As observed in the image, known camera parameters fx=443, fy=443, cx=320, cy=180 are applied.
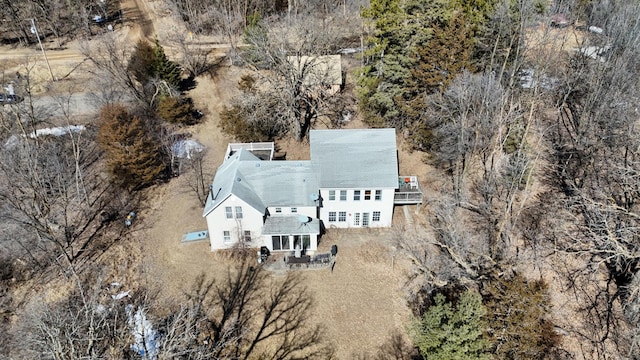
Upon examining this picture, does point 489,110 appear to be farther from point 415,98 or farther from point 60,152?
point 60,152

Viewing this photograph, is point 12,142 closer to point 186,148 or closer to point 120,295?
point 186,148

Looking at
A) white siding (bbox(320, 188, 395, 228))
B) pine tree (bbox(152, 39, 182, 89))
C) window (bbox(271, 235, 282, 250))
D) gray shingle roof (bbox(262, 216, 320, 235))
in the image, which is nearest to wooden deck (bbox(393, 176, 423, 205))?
white siding (bbox(320, 188, 395, 228))

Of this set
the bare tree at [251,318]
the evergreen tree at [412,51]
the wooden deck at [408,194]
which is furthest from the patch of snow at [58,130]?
the wooden deck at [408,194]

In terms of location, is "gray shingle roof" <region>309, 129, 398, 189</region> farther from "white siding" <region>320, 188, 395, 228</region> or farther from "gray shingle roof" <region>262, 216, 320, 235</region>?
"gray shingle roof" <region>262, 216, 320, 235</region>

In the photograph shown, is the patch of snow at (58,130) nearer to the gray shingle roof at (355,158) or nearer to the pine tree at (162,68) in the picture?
the pine tree at (162,68)

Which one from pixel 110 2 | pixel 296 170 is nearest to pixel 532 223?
pixel 296 170

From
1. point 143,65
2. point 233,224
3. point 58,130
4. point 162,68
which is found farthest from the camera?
point 143,65

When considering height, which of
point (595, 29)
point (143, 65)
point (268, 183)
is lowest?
point (268, 183)

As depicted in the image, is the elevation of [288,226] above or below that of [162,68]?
below

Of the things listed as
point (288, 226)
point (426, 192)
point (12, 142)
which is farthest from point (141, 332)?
point (12, 142)
